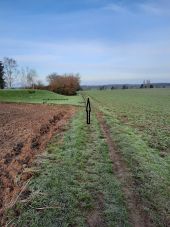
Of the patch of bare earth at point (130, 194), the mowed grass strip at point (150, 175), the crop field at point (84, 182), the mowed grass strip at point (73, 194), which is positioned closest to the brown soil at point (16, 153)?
the crop field at point (84, 182)

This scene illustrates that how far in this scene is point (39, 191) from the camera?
248 inches

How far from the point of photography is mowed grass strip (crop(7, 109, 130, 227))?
5207 millimetres

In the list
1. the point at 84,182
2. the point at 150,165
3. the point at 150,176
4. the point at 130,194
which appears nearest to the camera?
the point at 130,194

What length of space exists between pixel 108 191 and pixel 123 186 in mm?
455

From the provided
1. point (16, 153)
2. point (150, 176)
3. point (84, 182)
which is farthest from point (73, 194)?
point (16, 153)

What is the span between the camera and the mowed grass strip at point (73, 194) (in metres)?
5.21

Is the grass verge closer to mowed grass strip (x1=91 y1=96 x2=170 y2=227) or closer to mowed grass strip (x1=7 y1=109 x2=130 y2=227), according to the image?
mowed grass strip (x1=91 y1=96 x2=170 y2=227)

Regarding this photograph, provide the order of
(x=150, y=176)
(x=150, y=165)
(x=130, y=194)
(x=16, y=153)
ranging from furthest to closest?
1. (x=16, y=153)
2. (x=150, y=165)
3. (x=150, y=176)
4. (x=130, y=194)

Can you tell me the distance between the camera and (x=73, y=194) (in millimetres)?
6188

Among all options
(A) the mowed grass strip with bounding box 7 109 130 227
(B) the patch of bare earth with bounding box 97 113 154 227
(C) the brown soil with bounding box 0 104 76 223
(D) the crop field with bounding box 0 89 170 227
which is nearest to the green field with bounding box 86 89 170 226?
(D) the crop field with bounding box 0 89 170 227

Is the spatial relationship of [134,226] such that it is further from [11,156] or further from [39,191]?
[11,156]

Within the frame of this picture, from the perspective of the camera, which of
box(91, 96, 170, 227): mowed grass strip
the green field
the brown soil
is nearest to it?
box(91, 96, 170, 227): mowed grass strip

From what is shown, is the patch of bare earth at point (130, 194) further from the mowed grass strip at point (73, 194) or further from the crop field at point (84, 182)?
the mowed grass strip at point (73, 194)

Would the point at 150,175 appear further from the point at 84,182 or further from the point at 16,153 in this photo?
the point at 16,153
